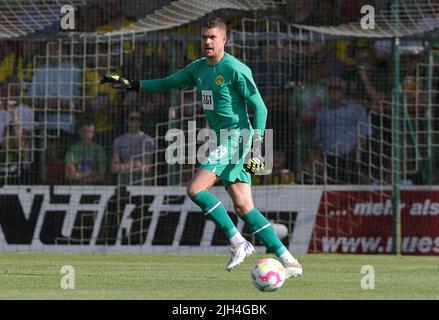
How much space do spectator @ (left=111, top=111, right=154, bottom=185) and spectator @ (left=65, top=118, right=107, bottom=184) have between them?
205mm

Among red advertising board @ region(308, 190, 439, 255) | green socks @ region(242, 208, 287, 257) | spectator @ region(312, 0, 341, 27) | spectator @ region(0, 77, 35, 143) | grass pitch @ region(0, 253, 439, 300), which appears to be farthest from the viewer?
spectator @ region(312, 0, 341, 27)

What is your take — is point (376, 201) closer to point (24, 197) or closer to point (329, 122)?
point (329, 122)

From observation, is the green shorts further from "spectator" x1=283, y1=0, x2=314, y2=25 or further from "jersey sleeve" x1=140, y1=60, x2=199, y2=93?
"spectator" x1=283, y1=0, x2=314, y2=25

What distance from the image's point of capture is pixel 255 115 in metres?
10.7

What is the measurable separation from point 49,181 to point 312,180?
12.0 feet

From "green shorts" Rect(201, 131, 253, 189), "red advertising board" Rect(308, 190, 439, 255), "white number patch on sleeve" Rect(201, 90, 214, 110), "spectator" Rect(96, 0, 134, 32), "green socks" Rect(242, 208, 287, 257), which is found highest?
"spectator" Rect(96, 0, 134, 32)

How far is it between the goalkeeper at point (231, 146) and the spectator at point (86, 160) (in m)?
5.79

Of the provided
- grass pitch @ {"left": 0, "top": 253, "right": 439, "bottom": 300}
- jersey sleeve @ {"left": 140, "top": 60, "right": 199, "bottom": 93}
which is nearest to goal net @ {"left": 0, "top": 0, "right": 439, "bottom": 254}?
grass pitch @ {"left": 0, "top": 253, "right": 439, "bottom": 300}

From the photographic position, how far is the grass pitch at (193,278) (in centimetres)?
927

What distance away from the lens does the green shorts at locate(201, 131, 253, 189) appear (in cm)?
1079

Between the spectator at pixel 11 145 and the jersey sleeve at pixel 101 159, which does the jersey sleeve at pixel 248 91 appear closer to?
the jersey sleeve at pixel 101 159

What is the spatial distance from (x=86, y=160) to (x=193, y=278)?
6.00 m

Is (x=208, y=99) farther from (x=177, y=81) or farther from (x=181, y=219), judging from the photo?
(x=181, y=219)
